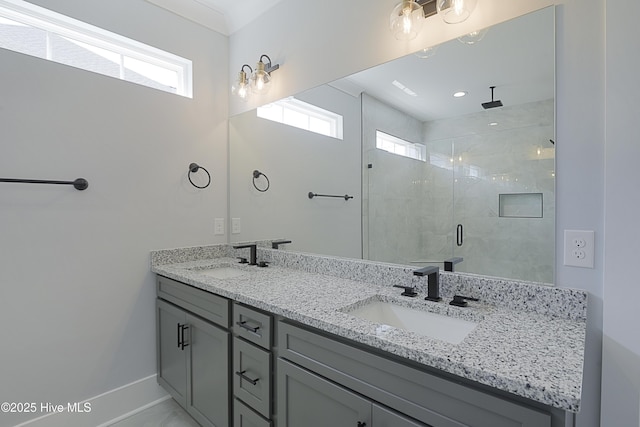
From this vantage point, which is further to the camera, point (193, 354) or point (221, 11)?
point (221, 11)

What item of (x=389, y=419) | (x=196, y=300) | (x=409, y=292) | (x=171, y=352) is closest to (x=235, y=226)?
(x=196, y=300)

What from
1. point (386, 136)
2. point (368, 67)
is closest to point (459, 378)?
point (386, 136)

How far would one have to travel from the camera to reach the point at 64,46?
176 centimetres

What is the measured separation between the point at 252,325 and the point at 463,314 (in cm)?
85

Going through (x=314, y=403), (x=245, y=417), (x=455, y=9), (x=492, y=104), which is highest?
(x=455, y=9)

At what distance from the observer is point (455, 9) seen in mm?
1259

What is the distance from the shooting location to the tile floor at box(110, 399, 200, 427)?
1.84 metres

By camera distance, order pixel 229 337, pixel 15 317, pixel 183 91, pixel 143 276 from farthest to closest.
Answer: pixel 183 91
pixel 143 276
pixel 15 317
pixel 229 337

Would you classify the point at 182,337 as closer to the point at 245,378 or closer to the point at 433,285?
the point at 245,378

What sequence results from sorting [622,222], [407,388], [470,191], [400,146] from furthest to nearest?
1. [400,146]
2. [470,191]
3. [622,222]
4. [407,388]

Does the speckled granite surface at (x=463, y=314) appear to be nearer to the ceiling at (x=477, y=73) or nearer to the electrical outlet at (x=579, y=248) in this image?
the electrical outlet at (x=579, y=248)

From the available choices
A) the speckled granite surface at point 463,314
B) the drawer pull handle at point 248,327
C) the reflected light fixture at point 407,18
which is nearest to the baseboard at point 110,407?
the speckled granite surface at point 463,314

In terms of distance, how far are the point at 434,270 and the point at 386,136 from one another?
0.76m

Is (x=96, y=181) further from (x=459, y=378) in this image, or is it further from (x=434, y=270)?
(x=459, y=378)
